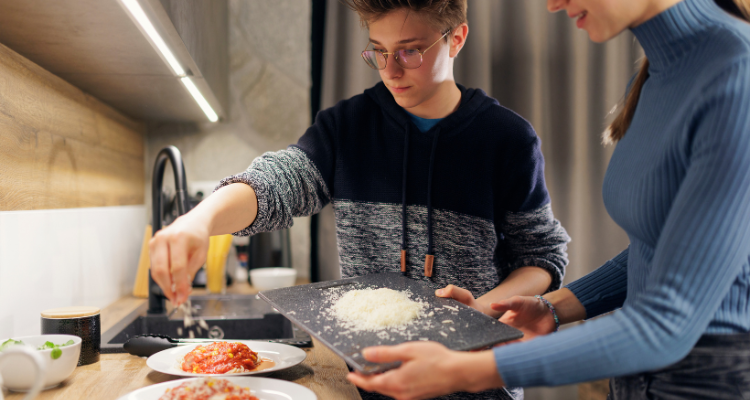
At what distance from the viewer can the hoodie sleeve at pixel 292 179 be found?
3.29 ft

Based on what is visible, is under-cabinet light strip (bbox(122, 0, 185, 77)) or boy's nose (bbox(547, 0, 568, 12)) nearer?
boy's nose (bbox(547, 0, 568, 12))

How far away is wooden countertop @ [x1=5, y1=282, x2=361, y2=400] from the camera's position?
0.88 meters

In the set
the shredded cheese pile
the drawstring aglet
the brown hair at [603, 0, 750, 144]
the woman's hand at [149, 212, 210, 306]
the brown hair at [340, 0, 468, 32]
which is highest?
the brown hair at [340, 0, 468, 32]

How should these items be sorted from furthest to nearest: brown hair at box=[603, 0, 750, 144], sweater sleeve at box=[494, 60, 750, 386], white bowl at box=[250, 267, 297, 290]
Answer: white bowl at box=[250, 267, 297, 290]
brown hair at box=[603, 0, 750, 144]
sweater sleeve at box=[494, 60, 750, 386]

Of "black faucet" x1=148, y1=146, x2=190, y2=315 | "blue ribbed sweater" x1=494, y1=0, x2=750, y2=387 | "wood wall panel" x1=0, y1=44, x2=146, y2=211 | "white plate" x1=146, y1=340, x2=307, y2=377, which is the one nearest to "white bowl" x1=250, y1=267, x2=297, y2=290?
"black faucet" x1=148, y1=146, x2=190, y2=315

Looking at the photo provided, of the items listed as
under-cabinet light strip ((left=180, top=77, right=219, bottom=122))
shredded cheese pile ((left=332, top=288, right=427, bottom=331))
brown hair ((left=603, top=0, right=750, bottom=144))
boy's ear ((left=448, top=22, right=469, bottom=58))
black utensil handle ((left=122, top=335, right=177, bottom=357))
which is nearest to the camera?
brown hair ((left=603, top=0, right=750, bottom=144))

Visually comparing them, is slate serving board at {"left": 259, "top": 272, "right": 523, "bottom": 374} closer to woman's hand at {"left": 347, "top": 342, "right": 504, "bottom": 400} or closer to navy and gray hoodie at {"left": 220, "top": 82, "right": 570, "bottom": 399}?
woman's hand at {"left": 347, "top": 342, "right": 504, "bottom": 400}

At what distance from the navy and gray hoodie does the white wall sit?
26.0 inches

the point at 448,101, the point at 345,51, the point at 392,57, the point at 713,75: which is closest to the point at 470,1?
the point at 345,51

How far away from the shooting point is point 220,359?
Answer: 96cm

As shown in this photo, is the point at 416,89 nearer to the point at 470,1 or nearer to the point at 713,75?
the point at 713,75

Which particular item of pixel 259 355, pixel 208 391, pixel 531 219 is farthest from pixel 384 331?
pixel 531 219

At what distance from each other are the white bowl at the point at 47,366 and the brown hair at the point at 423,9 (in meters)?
0.93

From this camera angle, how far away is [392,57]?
3.73ft
